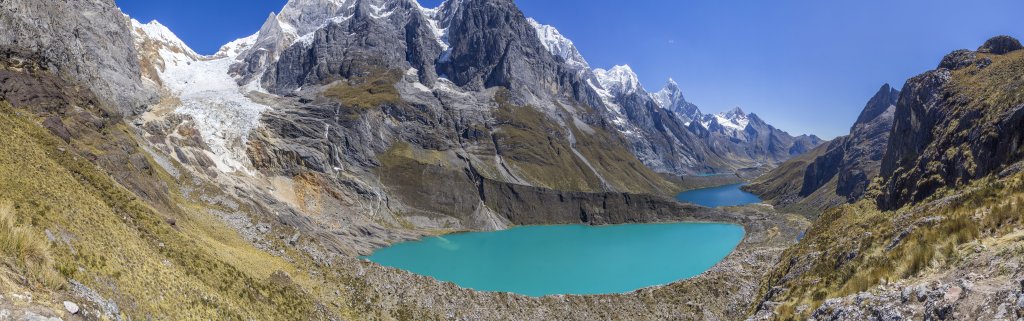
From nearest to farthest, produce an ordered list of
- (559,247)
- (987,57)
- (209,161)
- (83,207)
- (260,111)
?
1. (83,207)
2. (987,57)
3. (209,161)
4. (559,247)
5. (260,111)

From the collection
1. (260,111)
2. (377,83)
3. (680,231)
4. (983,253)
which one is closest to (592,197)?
(680,231)

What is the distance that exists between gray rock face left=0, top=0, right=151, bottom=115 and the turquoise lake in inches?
2167

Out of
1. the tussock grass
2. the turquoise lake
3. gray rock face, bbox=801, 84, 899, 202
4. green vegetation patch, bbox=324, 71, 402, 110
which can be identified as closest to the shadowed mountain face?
the turquoise lake

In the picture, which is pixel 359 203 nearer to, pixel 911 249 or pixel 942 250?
pixel 911 249

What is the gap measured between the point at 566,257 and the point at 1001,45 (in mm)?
77934

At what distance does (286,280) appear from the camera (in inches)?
1448

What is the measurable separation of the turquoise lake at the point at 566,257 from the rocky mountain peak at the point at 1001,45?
175ft

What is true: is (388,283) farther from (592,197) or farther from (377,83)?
(377,83)

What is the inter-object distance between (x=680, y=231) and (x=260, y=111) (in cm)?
11890

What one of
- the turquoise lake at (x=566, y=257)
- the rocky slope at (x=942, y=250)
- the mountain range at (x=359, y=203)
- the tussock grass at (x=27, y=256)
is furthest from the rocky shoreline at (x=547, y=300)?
the tussock grass at (x=27, y=256)

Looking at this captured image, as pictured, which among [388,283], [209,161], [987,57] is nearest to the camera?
[388,283]

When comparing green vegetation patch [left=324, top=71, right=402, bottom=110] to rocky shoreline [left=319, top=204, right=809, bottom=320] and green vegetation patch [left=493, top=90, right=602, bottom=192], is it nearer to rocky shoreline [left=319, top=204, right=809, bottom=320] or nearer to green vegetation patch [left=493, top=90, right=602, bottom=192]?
green vegetation patch [left=493, top=90, right=602, bottom=192]

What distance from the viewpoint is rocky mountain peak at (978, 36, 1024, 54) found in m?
74.0

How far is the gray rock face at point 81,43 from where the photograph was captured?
6425 cm
